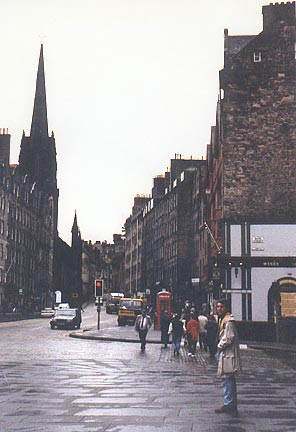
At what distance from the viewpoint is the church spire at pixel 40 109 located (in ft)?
421

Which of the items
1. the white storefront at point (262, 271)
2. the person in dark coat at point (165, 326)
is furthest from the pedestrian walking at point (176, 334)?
the white storefront at point (262, 271)

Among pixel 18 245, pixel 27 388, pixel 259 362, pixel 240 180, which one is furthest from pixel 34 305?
pixel 27 388

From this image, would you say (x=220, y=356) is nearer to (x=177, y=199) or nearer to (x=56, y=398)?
(x=56, y=398)

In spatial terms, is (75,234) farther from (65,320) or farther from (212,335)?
(212,335)

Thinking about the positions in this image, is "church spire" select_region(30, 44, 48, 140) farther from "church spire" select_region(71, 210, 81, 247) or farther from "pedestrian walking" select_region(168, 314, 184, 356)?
"pedestrian walking" select_region(168, 314, 184, 356)

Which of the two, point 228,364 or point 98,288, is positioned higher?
point 98,288

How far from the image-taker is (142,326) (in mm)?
28656

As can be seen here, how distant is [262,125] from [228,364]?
104ft

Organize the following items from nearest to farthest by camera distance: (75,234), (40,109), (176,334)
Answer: (176,334)
(40,109)
(75,234)

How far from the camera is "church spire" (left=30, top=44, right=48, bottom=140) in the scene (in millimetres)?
128250

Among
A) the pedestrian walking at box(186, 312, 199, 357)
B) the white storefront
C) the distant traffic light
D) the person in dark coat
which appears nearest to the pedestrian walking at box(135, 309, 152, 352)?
the person in dark coat

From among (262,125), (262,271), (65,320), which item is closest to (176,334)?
(262,271)

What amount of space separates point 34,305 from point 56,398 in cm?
8756

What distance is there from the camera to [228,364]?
11406mm
